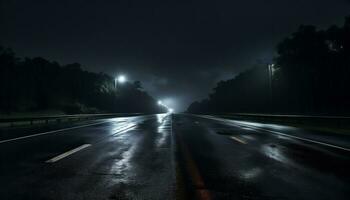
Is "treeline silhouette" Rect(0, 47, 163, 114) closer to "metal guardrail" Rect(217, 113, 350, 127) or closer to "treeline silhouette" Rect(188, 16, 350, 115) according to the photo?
"metal guardrail" Rect(217, 113, 350, 127)

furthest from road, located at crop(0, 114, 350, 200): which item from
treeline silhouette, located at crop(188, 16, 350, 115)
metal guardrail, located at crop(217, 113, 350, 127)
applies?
treeline silhouette, located at crop(188, 16, 350, 115)

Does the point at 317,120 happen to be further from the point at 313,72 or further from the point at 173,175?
the point at 313,72

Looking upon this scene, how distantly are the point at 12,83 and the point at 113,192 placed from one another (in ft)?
197

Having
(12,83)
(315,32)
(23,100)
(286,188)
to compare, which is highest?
(315,32)

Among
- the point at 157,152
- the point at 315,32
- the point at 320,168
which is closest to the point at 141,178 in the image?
the point at 157,152

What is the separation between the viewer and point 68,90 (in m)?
72.1

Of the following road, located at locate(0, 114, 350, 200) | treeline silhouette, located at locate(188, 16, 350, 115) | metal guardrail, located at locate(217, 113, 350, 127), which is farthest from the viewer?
treeline silhouette, located at locate(188, 16, 350, 115)

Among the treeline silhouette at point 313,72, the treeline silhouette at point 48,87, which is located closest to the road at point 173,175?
the treeline silhouette at point 313,72

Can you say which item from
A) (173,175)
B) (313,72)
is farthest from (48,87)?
(173,175)

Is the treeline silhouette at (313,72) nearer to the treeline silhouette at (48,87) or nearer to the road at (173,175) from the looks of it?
the road at (173,175)

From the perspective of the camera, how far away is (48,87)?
63.1 m

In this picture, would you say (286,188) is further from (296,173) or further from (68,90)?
(68,90)

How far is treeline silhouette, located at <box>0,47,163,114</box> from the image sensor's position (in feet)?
174

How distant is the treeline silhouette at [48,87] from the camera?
2088 inches
